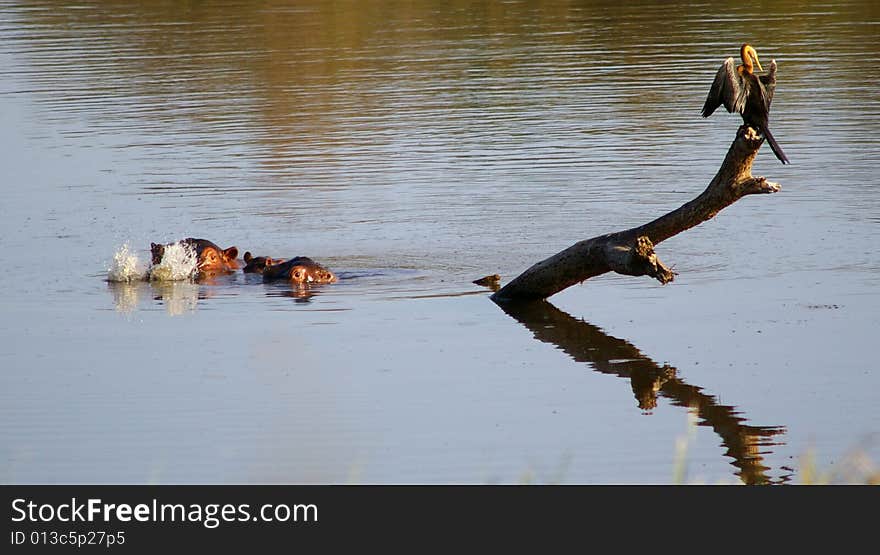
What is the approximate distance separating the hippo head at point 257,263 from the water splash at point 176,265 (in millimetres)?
528

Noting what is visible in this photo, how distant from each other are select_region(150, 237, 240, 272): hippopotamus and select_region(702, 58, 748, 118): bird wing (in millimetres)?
6234

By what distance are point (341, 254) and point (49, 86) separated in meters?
18.3

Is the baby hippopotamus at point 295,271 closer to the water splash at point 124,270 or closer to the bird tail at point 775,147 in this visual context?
the water splash at point 124,270

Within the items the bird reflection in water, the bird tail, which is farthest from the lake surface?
the bird tail

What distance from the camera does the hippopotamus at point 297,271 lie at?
15977 millimetres

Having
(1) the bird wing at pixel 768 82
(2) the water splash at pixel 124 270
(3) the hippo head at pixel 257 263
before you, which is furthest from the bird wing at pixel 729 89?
(2) the water splash at pixel 124 270

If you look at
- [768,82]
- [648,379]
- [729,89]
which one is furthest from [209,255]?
[768,82]

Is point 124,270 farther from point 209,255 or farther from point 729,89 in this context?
point 729,89

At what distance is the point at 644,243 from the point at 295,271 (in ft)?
13.4

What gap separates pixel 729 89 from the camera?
1202cm

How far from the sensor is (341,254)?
17719 millimetres

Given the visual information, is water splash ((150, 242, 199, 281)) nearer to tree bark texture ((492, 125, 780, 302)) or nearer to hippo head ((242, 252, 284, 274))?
hippo head ((242, 252, 284, 274))
